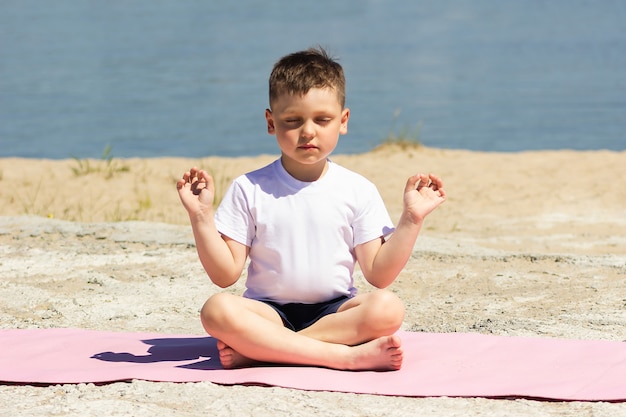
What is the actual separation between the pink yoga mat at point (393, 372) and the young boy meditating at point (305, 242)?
0.12 m

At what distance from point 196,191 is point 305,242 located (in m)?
0.43

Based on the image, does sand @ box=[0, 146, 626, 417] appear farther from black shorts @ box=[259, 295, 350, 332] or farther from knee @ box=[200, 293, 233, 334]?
black shorts @ box=[259, 295, 350, 332]

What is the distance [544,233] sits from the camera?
7.29 metres

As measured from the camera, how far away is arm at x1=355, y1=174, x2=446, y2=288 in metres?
3.74

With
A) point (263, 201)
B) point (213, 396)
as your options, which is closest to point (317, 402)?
point (213, 396)

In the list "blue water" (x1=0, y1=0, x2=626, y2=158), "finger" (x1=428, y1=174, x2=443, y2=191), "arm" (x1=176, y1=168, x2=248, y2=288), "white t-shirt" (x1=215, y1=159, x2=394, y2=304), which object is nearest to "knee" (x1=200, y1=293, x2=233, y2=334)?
"arm" (x1=176, y1=168, x2=248, y2=288)

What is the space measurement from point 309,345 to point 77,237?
2.93 m

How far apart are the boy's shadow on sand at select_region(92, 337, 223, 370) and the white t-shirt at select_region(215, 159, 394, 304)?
0.30 metres

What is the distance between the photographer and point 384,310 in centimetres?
372

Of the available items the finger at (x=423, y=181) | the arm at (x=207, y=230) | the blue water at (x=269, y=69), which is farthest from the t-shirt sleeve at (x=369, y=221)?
the blue water at (x=269, y=69)

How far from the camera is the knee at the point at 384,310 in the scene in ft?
12.2

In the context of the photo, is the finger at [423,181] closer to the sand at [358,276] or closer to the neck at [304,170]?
the neck at [304,170]

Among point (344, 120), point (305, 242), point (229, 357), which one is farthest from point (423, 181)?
point (229, 357)

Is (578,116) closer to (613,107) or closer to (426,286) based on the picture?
(613,107)
